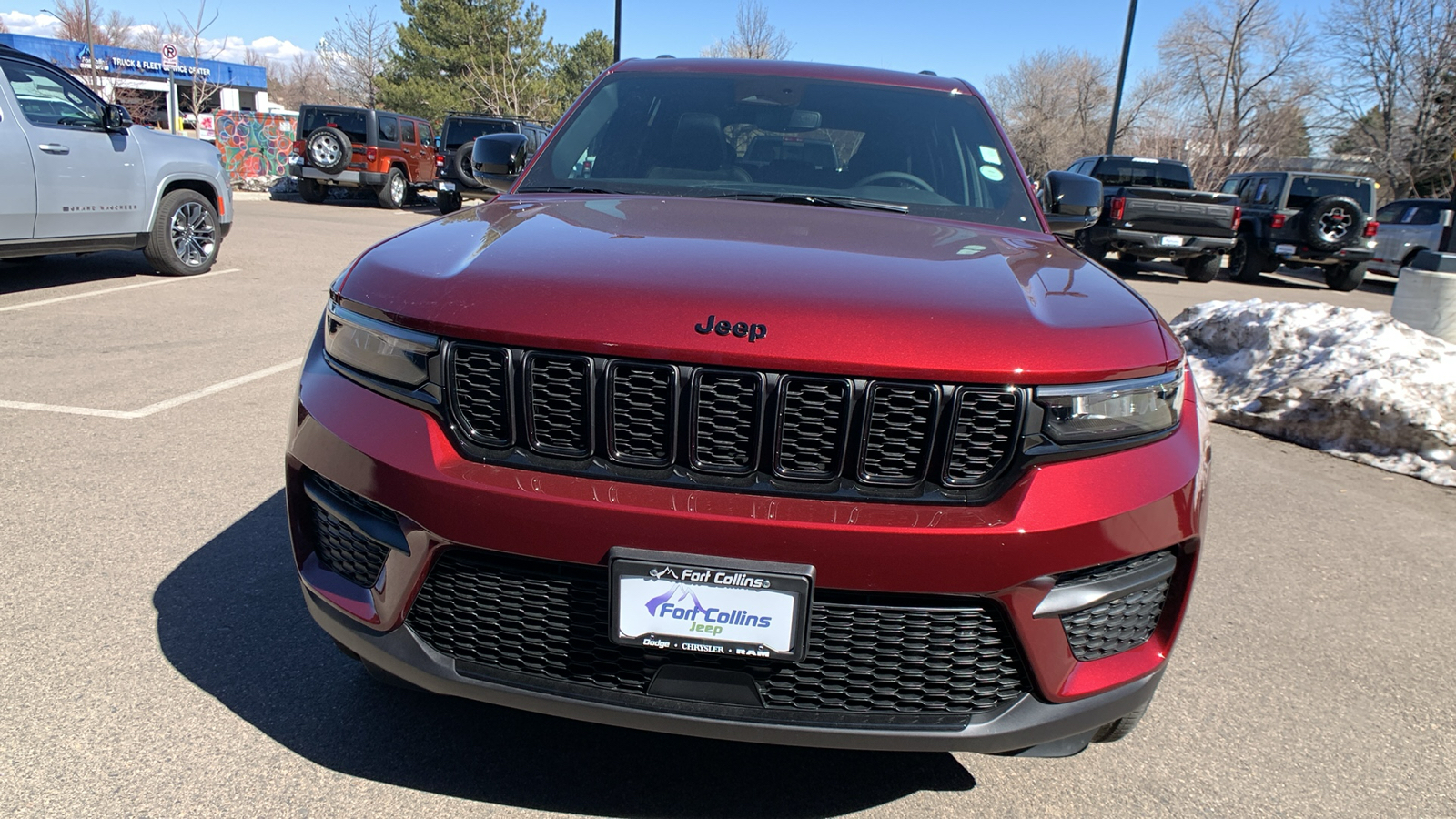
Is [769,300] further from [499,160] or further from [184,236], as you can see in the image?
[184,236]

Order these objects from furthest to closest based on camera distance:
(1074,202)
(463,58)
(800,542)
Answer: (463,58)
(1074,202)
(800,542)

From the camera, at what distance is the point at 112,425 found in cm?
460

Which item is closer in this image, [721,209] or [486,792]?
[486,792]

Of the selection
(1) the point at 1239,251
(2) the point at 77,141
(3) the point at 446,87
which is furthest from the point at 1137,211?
(3) the point at 446,87

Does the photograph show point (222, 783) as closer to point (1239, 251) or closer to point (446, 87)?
point (1239, 251)

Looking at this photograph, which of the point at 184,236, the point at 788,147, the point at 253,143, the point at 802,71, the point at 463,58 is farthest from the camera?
the point at 463,58

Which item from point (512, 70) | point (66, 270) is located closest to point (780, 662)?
point (66, 270)

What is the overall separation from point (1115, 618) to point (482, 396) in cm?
131

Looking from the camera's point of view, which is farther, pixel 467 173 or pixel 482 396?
pixel 467 173

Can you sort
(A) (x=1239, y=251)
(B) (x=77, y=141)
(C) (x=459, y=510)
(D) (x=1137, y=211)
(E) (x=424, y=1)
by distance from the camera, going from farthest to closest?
(E) (x=424, y=1) → (A) (x=1239, y=251) → (D) (x=1137, y=211) → (B) (x=77, y=141) → (C) (x=459, y=510)

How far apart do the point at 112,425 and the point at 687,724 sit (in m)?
4.00

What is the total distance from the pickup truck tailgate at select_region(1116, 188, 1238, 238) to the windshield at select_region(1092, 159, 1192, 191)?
194 cm

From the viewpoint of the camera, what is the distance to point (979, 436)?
182 cm

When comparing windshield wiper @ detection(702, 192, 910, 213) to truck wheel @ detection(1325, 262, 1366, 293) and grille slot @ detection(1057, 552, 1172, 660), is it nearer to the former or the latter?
grille slot @ detection(1057, 552, 1172, 660)
